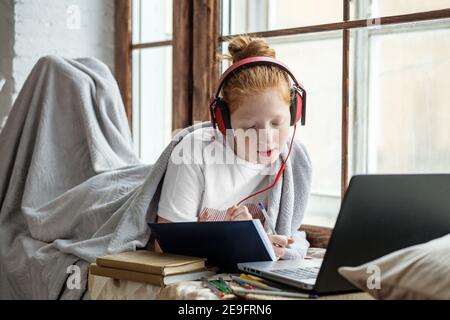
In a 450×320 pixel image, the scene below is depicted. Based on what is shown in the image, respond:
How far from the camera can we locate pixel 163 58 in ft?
8.36

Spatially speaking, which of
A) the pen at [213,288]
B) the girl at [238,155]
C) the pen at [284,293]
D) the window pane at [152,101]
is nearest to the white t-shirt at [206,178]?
the girl at [238,155]

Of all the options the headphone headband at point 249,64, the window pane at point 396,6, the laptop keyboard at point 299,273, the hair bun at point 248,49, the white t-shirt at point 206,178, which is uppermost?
the window pane at point 396,6

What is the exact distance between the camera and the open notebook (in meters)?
1.30

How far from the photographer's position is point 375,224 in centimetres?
119

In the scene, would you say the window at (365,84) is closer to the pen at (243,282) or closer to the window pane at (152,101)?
the window pane at (152,101)

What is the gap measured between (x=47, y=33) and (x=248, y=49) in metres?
1.16

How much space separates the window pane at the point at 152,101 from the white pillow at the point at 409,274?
4.97 ft

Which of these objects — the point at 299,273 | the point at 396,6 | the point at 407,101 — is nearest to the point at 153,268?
the point at 299,273

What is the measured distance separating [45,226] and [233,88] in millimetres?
727

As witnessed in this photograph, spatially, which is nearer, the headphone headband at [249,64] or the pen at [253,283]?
the pen at [253,283]

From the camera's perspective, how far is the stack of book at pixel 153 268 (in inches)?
51.3
